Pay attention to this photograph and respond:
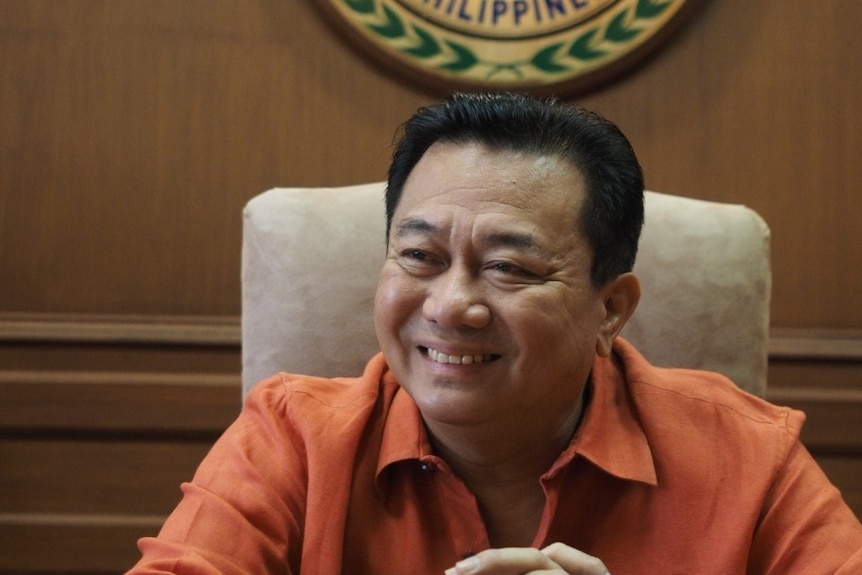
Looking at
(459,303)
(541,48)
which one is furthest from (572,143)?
(541,48)

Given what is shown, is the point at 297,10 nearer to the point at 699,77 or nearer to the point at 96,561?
the point at 699,77

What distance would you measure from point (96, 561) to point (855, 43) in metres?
2.03

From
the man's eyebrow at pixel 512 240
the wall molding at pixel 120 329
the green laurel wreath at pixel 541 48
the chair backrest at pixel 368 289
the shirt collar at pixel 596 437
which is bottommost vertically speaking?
the wall molding at pixel 120 329

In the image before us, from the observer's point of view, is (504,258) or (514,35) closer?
(504,258)

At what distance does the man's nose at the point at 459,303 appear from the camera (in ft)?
3.79

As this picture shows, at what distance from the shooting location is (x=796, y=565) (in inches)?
47.8

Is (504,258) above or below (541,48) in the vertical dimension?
below

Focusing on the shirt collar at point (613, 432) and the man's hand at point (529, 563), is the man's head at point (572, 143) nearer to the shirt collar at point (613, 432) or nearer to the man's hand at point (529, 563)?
the shirt collar at point (613, 432)

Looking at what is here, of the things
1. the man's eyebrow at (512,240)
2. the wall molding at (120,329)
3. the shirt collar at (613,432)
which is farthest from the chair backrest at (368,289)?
the wall molding at (120,329)

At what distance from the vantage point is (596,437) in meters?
1.29

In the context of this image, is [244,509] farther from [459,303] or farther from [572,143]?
[572,143]

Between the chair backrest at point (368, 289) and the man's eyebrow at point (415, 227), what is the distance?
0.91 feet

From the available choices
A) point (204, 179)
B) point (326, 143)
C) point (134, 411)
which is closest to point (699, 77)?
point (326, 143)

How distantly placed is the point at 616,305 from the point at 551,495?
0.27 meters
